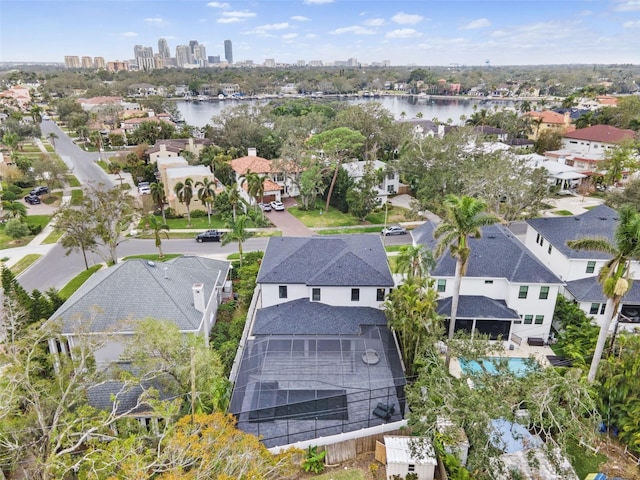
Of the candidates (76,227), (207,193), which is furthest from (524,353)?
(207,193)

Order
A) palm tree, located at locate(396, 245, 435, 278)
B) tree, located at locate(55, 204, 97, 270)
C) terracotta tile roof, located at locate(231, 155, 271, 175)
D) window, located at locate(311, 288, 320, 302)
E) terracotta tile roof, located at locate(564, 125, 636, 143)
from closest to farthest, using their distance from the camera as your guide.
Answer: palm tree, located at locate(396, 245, 435, 278) → window, located at locate(311, 288, 320, 302) → tree, located at locate(55, 204, 97, 270) → terracotta tile roof, located at locate(231, 155, 271, 175) → terracotta tile roof, located at locate(564, 125, 636, 143)

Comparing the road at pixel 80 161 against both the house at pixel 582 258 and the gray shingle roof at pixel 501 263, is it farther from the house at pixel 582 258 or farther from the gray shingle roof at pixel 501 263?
the house at pixel 582 258

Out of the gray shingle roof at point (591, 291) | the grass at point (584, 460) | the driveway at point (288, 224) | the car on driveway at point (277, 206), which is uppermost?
the gray shingle roof at point (591, 291)

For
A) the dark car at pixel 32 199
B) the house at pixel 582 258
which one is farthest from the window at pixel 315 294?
the dark car at pixel 32 199

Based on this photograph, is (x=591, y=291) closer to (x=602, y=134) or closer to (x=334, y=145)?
(x=334, y=145)

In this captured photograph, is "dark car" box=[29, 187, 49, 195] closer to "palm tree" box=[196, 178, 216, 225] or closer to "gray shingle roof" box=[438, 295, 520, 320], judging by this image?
"palm tree" box=[196, 178, 216, 225]

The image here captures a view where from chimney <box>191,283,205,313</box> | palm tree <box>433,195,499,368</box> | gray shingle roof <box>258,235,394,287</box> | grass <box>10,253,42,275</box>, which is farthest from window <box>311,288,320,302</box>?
grass <box>10,253,42,275</box>
